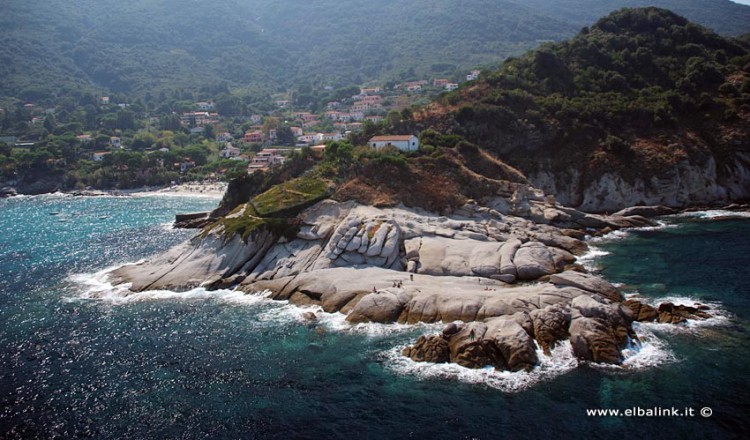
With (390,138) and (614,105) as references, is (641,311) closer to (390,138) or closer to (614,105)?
(390,138)

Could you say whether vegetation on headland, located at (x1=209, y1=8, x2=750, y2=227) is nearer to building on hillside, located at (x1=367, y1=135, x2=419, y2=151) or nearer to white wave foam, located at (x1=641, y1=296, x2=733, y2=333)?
building on hillside, located at (x1=367, y1=135, x2=419, y2=151)

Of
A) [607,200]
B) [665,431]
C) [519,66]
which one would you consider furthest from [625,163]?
[665,431]

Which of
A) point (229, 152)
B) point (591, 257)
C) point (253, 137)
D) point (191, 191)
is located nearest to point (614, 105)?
point (591, 257)

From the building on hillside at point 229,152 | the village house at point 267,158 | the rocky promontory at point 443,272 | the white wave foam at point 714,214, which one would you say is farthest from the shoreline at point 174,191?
the white wave foam at point 714,214

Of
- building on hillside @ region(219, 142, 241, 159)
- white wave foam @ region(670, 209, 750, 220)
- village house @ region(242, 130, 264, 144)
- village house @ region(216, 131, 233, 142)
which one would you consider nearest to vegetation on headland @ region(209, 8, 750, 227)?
white wave foam @ region(670, 209, 750, 220)

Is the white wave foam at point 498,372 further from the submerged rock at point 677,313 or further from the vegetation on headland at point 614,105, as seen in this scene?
the vegetation on headland at point 614,105
